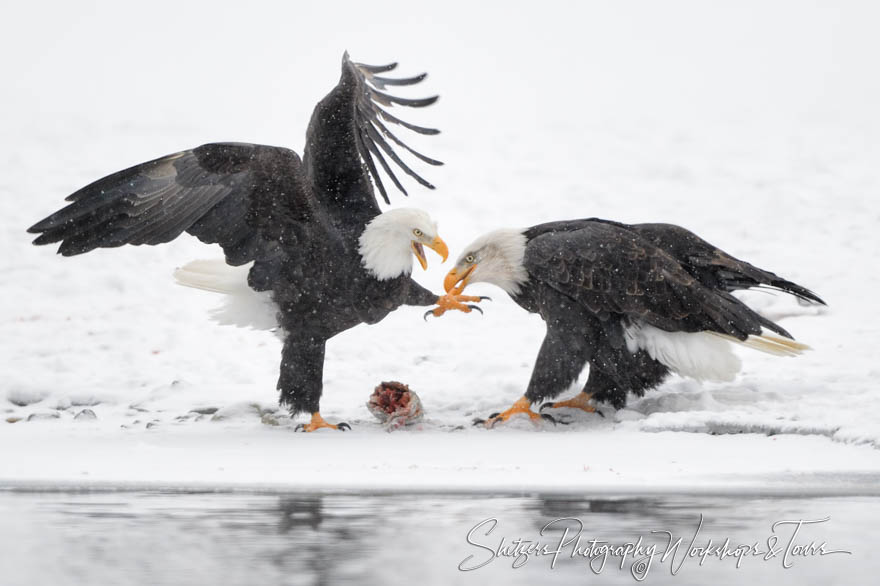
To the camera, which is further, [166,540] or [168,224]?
[168,224]

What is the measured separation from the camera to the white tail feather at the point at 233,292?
5406mm

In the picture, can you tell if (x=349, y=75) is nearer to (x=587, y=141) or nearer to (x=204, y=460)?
(x=204, y=460)

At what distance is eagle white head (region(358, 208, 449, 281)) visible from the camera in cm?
498

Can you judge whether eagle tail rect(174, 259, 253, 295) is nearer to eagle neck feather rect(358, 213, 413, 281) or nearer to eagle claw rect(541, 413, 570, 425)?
eagle neck feather rect(358, 213, 413, 281)

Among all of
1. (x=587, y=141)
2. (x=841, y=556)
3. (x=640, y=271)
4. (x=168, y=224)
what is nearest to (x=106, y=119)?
(x=587, y=141)

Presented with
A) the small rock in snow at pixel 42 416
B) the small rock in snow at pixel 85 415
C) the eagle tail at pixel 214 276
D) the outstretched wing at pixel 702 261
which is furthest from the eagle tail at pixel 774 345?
the small rock in snow at pixel 42 416

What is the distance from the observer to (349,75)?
17.5ft

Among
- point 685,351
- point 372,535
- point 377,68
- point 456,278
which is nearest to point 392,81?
point 377,68

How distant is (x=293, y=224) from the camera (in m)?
4.99

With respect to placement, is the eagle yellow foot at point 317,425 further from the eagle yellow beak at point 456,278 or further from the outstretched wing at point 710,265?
the outstretched wing at point 710,265

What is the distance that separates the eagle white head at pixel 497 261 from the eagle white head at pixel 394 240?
34 cm

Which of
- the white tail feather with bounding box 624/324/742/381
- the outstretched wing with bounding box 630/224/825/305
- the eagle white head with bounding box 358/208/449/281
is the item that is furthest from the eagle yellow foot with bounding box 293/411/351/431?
the outstretched wing with bounding box 630/224/825/305

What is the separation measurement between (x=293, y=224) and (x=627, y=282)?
1526mm

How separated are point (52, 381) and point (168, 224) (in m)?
1.65
